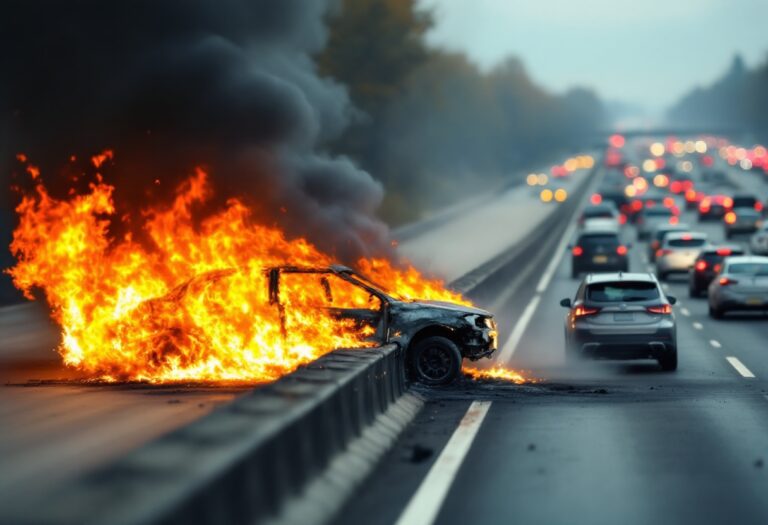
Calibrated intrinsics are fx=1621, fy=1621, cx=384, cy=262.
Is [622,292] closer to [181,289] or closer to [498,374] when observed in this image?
[498,374]

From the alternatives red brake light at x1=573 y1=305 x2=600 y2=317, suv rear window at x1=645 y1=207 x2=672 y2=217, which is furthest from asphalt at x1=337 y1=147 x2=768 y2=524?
suv rear window at x1=645 y1=207 x2=672 y2=217

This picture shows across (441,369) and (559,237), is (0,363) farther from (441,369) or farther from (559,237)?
(559,237)

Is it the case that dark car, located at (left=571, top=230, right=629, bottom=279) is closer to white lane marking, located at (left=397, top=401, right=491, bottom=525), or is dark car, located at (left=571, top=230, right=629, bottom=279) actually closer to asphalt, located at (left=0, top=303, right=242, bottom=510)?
asphalt, located at (left=0, top=303, right=242, bottom=510)

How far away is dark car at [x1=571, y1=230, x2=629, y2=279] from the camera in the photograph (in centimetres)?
5047

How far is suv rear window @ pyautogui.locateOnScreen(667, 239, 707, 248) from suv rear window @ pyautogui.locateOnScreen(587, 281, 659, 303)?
1057 inches

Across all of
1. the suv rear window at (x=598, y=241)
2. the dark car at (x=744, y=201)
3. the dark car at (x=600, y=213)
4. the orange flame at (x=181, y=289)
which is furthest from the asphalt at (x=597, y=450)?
the dark car at (x=744, y=201)

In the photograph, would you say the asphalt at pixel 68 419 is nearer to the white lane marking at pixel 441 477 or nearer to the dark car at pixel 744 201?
the white lane marking at pixel 441 477

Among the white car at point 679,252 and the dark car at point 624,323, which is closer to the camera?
the dark car at point 624,323

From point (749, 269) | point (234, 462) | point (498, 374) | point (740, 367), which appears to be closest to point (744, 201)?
point (749, 269)

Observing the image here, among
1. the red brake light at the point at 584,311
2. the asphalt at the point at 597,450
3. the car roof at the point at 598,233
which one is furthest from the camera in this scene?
the car roof at the point at 598,233

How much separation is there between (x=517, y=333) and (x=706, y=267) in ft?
41.2

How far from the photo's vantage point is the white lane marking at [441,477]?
964 centimetres

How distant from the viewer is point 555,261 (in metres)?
61.2

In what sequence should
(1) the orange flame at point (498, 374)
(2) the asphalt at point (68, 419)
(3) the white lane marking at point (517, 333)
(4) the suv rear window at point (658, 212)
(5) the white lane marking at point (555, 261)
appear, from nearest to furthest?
(2) the asphalt at point (68, 419) < (1) the orange flame at point (498, 374) < (3) the white lane marking at point (517, 333) < (5) the white lane marking at point (555, 261) < (4) the suv rear window at point (658, 212)
